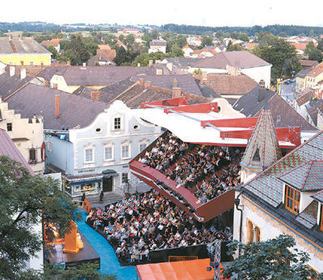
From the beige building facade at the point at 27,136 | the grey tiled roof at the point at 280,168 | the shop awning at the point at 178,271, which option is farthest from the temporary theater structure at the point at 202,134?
the beige building facade at the point at 27,136

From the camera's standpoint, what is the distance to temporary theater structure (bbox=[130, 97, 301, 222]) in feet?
104

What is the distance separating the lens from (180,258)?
31.1 metres

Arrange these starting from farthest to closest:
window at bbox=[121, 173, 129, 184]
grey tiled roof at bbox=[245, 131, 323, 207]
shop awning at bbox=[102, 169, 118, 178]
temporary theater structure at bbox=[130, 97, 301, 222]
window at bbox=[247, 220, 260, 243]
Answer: window at bbox=[121, 173, 129, 184], shop awning at bbox=[102, 169, 118, 178], temporary theater structure at bbox=[130, 97, 301, 222], window at bbox=[247, 220, 260, 243], grey tiled roof at bbox=[245, 131, 323, 207]

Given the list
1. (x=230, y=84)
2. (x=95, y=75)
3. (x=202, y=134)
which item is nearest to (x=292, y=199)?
(x=202, y=134)

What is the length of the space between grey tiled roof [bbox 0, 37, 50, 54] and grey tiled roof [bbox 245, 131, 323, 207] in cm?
10395

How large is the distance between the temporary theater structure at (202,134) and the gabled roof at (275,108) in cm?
1081

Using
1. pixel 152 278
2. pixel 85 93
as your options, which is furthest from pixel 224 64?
pixel 152 278

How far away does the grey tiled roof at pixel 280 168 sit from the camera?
23.8m

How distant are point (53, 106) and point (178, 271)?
101ft

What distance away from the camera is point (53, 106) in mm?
54062

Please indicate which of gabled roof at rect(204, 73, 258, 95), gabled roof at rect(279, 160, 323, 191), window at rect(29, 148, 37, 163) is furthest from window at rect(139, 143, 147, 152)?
gabled roof at rect(204, 73, 258, 95)

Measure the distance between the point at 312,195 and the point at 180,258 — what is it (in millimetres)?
13327

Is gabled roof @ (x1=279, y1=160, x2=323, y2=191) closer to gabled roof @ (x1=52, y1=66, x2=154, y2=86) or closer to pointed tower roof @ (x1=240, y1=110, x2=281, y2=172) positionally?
pointed tower roof @ (x1=240, y1=110, x2=281, y2=172)

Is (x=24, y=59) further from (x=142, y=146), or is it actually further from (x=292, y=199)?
(x=292, y=199)
